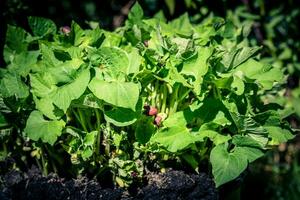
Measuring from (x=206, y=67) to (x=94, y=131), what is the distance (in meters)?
0.43

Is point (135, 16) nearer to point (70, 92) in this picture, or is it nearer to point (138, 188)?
point (70, 92)

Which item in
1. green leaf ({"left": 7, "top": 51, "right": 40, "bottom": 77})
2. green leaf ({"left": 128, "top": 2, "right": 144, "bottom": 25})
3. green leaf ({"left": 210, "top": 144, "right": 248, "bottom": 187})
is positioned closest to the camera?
green leaf ({"left": 210, "top": 144, "right": 248, "bottom": 187})

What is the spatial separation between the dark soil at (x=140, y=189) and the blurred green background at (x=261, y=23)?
1.06 m

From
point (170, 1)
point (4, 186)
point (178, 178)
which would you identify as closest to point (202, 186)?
point (178, 178)

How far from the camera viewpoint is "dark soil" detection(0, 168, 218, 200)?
143 centimetres

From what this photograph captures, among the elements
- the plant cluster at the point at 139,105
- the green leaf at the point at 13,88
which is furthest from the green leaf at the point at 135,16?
the green leaf at the point at 13,88

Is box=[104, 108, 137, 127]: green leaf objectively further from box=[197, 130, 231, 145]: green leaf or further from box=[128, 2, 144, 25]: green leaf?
box=[128, 2, 144, 25]: green leaf

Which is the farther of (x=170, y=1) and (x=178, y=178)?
(x=170, y=1)

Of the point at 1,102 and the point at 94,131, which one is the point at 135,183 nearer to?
the point at 94,131

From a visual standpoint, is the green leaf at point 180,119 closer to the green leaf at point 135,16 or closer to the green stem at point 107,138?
the green stem at point 107,138

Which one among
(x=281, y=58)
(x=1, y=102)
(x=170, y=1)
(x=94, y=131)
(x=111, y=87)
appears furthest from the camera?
(x=281, y=58)

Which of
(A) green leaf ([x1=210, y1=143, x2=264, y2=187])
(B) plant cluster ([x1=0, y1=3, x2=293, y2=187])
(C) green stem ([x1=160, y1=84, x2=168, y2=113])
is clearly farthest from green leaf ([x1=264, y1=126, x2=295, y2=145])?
(C) green stem ([x1=160, y1=84, x2=168, y2=113])

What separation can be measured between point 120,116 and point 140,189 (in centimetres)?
27

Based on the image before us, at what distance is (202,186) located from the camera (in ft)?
4.83
